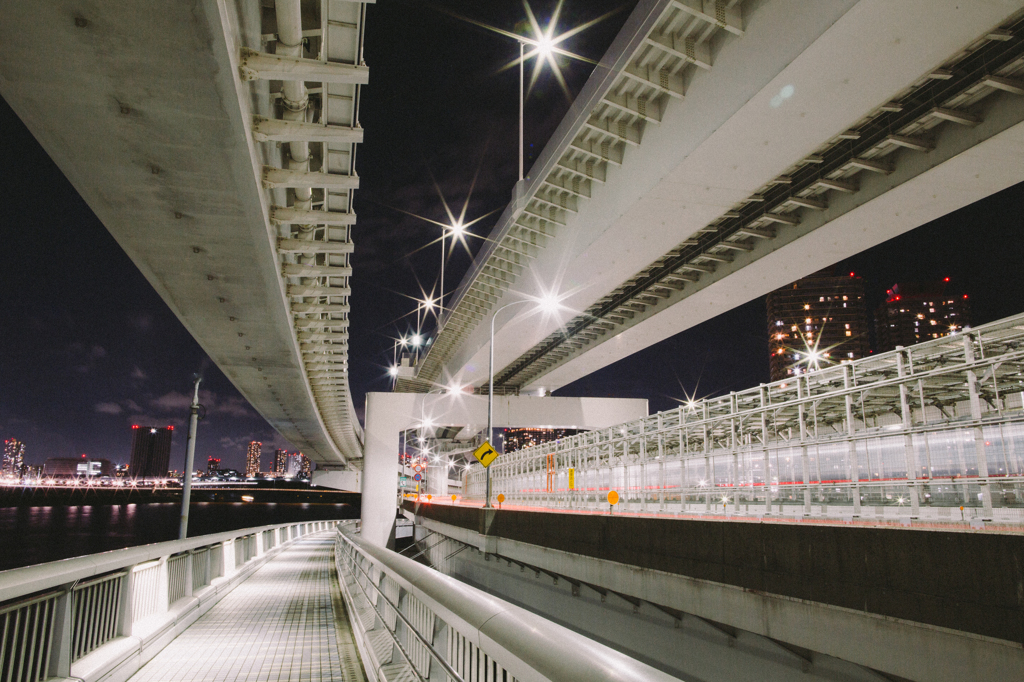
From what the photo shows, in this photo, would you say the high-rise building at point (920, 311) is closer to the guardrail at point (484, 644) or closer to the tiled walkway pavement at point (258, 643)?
the tiled walkway pavement at point (258, 643)

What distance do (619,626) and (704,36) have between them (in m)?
12.5

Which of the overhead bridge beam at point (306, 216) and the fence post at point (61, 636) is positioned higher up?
the overhead bridge beam at point (306, 216)

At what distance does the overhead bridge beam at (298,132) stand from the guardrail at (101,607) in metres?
6.37

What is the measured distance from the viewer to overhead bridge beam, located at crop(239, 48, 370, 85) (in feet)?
28.6

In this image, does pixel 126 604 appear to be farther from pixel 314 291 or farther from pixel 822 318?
pixel 822 318

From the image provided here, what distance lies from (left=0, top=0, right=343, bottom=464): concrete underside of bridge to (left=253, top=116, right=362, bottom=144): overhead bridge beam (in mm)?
357

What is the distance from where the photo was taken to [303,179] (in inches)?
483

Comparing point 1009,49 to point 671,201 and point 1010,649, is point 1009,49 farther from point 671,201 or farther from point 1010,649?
point 1010,649

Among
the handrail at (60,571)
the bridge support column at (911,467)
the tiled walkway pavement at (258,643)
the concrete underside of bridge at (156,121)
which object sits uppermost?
the concrete underside of bridge at (156,121)

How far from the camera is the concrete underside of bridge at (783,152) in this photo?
1005 centimetres

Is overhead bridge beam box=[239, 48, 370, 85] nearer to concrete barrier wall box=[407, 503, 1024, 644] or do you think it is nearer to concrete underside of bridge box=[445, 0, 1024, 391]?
concrete underside of bridge box=[445, 0, 1024, 391]

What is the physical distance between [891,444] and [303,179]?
1183 centimetres

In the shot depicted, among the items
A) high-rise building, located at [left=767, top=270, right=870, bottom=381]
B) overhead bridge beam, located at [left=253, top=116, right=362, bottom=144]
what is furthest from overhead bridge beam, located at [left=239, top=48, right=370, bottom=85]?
high-rise building, located at [left=767, top=270, right=870, bottom=381]

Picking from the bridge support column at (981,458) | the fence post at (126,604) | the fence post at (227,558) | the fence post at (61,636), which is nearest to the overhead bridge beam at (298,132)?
the fence post at (126,604)
